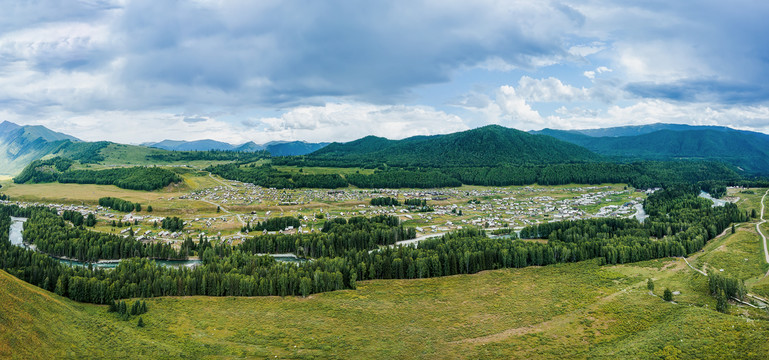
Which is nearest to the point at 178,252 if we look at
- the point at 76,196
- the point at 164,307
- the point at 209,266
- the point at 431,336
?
the point at 209,266

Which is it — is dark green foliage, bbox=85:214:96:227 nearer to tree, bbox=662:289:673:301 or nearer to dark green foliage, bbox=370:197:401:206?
dark green foliage, bbox=370:197:401:206

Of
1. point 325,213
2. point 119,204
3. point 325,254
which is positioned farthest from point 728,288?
point 119,204

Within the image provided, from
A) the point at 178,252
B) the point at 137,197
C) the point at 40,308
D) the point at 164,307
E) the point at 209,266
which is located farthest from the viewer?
the point at 137,197

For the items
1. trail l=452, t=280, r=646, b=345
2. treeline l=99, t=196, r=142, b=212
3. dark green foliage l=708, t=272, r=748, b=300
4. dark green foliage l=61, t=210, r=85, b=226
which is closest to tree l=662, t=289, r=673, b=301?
dark green foliage l=708, t=272, r=748, b=300

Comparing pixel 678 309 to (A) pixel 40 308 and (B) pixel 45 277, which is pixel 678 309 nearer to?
(A) pixel 40 308

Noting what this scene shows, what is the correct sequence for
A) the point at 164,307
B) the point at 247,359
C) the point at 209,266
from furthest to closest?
the point at 209,266, the point at 164,307, the point at 247,359

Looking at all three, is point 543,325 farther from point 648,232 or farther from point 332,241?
point 648,232
